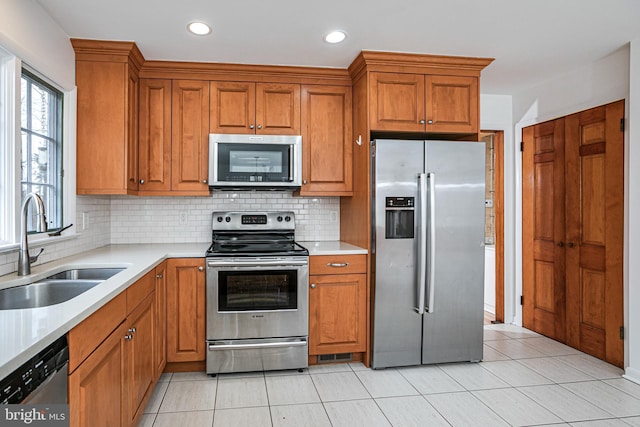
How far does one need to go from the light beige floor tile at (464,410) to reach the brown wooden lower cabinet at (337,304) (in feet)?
2.36

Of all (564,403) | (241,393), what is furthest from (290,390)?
(564,403)

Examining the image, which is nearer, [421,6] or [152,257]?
[421,6]

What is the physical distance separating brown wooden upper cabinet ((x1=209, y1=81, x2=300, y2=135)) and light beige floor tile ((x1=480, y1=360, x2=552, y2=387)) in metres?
2.35

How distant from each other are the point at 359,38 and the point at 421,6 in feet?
1.76

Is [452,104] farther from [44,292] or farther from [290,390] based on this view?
[44,292]

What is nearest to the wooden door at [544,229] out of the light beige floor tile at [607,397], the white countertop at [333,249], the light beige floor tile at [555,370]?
the light beige floor tile at [555,370]

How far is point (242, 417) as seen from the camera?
2369mm

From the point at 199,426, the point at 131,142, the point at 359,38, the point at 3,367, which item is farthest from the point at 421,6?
the point at 199,426

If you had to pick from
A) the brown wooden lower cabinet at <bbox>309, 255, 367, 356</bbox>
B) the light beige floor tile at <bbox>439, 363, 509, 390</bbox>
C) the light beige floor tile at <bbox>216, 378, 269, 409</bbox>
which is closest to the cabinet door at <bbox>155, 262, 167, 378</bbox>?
the light beige floor tile at <bbox>216, 378, 269, 409</bbox>

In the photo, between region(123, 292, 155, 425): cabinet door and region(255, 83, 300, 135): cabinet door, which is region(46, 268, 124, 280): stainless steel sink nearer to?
region(123, 292, 155, 425): cabinet door

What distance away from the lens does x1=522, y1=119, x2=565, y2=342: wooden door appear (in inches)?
144

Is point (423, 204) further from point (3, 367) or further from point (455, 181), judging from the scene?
point (3, 367)

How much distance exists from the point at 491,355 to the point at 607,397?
855 millimetres

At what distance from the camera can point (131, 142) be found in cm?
304
